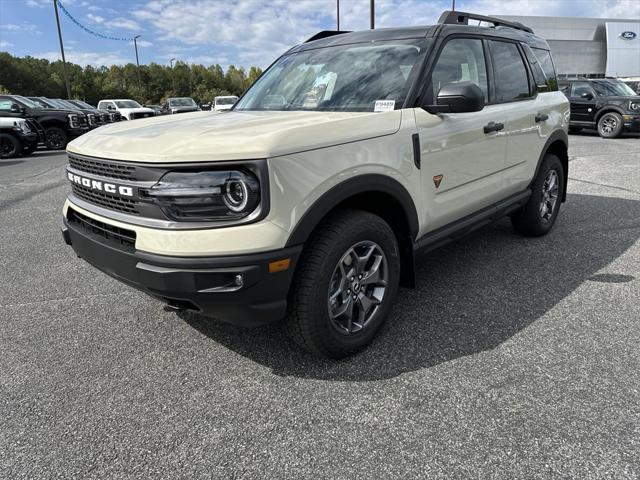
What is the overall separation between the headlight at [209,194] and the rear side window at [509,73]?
2459mm

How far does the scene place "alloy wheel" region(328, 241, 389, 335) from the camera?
8.18 ft

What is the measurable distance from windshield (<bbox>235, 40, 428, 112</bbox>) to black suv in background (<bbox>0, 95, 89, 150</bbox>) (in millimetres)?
13315

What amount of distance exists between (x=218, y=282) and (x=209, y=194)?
38cm

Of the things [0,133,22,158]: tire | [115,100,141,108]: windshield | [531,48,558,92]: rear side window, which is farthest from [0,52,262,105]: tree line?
[531,48,558,92]: rear side window

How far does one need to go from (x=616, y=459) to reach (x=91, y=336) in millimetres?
2825

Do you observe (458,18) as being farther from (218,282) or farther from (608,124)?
(608,124)

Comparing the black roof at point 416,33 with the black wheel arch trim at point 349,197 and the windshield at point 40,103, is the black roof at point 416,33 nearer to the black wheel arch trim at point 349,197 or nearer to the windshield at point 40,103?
the black wheel arch trim at point 349,197

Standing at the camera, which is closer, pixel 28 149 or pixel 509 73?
pixel 509 73

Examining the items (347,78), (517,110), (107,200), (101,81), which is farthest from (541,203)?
(101,81)

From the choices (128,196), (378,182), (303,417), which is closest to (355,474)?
(303,417)

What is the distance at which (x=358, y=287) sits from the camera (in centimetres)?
259

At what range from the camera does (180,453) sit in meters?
1.96

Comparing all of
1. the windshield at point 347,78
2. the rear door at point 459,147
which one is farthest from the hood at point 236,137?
the rear door at point 459,147

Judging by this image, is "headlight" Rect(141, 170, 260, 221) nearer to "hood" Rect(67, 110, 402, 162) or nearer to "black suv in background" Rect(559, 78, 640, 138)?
"hood" Rect(67, 110, 402, 162)
